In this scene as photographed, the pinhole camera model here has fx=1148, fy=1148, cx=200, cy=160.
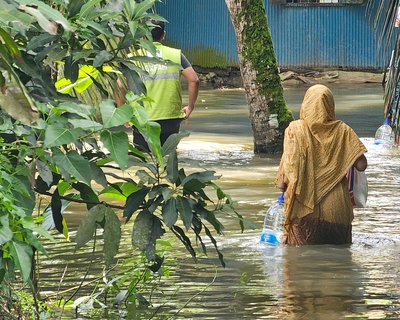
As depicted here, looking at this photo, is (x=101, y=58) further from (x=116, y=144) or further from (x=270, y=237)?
(x=270, y=237)

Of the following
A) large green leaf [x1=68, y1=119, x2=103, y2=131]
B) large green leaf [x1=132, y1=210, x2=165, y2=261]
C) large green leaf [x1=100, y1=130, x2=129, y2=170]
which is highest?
large green leaf [x1=68, y1=119, x2=103, y2=131]

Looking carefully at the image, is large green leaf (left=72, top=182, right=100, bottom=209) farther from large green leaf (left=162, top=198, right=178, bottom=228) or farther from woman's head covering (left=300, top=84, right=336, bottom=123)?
woman's head covering (left=300, top=84, right=336, bottom=123)

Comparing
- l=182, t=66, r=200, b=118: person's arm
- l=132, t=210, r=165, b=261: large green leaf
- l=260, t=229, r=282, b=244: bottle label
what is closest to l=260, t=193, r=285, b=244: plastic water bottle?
l=260, t=229, r=282, b=244: bottle label

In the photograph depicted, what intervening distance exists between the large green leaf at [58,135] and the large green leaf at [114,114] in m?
0.11

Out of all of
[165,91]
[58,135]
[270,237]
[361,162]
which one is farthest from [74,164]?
[165,91]

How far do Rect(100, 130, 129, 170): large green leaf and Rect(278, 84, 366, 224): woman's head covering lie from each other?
15.5 ft

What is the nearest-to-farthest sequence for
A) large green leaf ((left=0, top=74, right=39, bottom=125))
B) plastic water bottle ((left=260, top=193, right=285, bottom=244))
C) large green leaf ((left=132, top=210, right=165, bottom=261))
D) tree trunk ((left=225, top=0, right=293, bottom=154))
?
large green leaf ((left=0, top=74, right=39, bottom=125))
large green leaf ((left=132, top=210, right=165, bottom=261))
plastic water bottle ((left=260, top=193, right=285, bottom=244))
tree trunk ((left=225, top=0, right=293, bottom=154))

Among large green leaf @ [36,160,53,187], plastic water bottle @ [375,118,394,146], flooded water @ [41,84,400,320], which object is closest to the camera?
large green leaf @ [36,160,53,187]

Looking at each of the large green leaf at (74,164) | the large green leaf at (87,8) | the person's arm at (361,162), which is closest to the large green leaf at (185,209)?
the large green leaf at (74,164)

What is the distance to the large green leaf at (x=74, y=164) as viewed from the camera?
3879 millimetres

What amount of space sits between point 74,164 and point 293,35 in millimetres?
24567

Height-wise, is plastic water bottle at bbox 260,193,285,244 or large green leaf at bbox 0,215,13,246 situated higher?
large green leaf at bbox 0,215,13,246

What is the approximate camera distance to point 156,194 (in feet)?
15.0

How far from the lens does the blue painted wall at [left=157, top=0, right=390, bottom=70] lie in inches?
1083
